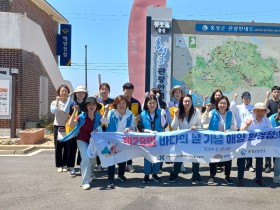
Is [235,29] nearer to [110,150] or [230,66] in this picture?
[230,66]

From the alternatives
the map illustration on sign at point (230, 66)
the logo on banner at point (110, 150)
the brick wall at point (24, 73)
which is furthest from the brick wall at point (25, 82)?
the logo on banner at point (110, 150)

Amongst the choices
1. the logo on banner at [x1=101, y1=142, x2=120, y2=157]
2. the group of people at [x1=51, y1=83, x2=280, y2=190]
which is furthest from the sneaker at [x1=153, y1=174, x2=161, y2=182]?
the logo on banner at [x1=101, y1=142, x2=120, y2=157]

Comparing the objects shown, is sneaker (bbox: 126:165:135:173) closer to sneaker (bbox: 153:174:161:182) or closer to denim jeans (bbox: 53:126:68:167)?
sneaker (bbox: 153:174:161:182)

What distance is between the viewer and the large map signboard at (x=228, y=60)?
49.8ft

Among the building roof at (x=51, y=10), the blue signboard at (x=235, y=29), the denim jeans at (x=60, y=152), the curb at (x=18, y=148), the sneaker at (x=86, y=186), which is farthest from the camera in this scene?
the building roof at (x=51, y=10)

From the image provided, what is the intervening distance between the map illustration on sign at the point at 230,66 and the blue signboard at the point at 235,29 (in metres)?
0.26

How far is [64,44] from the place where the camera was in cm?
2044

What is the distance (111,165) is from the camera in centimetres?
627

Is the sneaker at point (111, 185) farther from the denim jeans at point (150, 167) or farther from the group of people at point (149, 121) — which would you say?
the denim jeans at point (150, 167)

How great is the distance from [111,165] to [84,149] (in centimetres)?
55

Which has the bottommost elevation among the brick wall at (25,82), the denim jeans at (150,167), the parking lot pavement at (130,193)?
the parking lot pavement at (130,193)

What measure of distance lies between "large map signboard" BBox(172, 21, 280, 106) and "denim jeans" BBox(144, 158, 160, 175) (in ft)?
29.5

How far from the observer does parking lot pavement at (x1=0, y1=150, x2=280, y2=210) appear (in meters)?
5.17

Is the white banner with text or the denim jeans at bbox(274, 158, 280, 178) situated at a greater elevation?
the white banner with text
